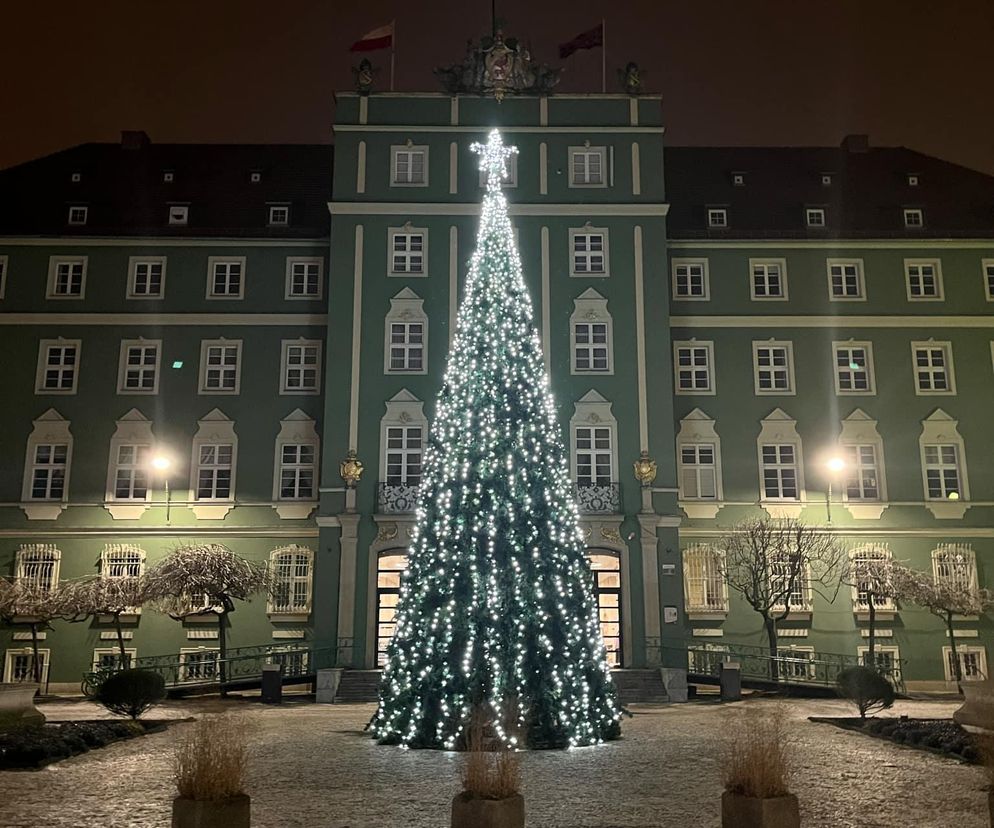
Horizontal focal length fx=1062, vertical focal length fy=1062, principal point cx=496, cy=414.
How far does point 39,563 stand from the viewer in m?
33.2

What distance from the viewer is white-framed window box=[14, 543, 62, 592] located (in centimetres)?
3306

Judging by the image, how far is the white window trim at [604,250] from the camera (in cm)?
3378

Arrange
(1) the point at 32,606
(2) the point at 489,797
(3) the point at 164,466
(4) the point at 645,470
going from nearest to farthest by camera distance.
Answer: (2) the point at 489,797, (1) the point at 32,606, (4) the point at 645,470, (3) the point at 164,466

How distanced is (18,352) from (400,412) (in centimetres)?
1326

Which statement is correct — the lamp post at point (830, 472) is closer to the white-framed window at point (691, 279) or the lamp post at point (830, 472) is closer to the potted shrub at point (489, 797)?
the white-framed window at point (691, 279)

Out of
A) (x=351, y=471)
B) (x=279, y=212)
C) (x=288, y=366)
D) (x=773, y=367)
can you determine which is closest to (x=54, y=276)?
(x=279, y=212)

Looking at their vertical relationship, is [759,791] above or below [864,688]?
below

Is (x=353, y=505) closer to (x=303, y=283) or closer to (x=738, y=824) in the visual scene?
(x=303, y=283)

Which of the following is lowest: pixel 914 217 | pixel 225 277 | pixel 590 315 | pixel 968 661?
pixel 968 661

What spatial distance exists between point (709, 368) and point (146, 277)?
756 inches

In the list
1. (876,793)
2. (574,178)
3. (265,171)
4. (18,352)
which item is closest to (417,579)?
(876,793)

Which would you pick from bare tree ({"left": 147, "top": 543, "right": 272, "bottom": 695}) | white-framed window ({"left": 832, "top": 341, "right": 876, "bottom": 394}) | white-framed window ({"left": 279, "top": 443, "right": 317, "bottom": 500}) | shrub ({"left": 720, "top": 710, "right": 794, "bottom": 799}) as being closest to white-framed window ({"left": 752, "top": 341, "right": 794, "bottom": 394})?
white-framed window ({"left": 832, "top": 341, "right": 876, "bottom": 394})

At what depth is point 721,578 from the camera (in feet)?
109

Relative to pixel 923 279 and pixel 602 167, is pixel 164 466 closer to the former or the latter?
pixel 602 167
